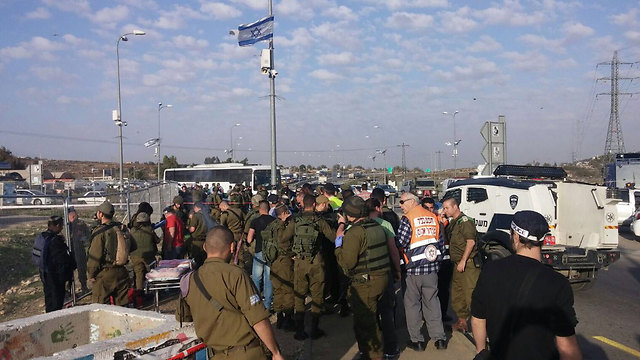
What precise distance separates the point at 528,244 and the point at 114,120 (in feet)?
86.5

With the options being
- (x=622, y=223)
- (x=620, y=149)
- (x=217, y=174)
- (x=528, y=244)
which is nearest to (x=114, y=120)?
(x=217, y=174)

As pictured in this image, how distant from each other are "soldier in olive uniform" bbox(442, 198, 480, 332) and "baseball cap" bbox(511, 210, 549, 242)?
12.6 ft

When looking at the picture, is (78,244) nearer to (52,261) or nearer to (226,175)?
(52,261)

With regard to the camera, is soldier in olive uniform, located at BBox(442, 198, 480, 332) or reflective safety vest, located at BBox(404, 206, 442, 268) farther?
soldier in olive uniform, located at BBox(442, 198, 480, 332)

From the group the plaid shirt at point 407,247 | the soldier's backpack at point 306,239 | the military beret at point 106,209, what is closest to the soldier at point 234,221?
the military beret at point 106,209

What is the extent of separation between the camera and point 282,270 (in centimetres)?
722

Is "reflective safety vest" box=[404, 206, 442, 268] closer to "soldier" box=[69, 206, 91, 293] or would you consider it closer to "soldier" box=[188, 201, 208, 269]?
"soldier" box=[188, 201, 208, 269]

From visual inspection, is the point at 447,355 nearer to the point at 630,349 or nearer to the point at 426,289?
the point at 426,289

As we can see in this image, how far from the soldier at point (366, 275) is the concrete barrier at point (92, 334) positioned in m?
1.94

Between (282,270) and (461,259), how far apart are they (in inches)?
100

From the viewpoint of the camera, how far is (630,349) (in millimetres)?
6531

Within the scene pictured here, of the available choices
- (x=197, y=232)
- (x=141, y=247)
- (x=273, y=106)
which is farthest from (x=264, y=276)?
(x=273, y=106)

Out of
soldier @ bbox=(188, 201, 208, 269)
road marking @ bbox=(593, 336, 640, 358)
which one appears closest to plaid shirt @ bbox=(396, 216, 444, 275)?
road marking @ bbox=(593, 336, 640, 358)

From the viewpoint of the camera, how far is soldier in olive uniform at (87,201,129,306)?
6777 mm
